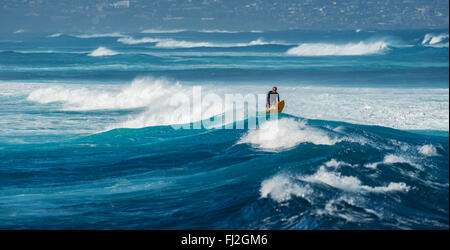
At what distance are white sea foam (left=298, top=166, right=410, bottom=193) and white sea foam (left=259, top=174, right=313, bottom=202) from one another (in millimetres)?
304

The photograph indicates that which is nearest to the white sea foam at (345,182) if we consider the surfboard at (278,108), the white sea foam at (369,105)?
the white sea foam at (369,105)

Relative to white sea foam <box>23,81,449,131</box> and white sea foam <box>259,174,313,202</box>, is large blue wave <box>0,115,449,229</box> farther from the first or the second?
white sea foam <box>23,81,449,131</box>

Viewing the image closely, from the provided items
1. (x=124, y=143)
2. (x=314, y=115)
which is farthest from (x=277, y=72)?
(x=124, y=143)

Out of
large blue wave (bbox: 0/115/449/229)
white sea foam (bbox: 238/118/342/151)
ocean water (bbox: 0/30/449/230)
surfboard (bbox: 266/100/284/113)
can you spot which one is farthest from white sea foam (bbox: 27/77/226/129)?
white sea foam (bbox: 238/118/342/151)

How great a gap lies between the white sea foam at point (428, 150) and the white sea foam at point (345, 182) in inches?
65.6

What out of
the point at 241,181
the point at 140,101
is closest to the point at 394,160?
the point at 241,181

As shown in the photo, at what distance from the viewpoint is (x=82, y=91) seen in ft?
78.9

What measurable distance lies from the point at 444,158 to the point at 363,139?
211 centimetres

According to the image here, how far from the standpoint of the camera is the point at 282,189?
26.5ft

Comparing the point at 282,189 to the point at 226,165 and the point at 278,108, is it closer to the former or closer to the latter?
the point at 226,165

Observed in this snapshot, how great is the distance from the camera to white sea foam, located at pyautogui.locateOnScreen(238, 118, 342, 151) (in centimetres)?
1119

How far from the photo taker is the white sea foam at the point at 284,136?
11188mm

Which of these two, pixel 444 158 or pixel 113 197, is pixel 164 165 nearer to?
pixel 113 197

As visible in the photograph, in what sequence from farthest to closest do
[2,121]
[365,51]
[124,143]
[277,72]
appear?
[365,51] → [277,72] → [2,121] → [124,143]
